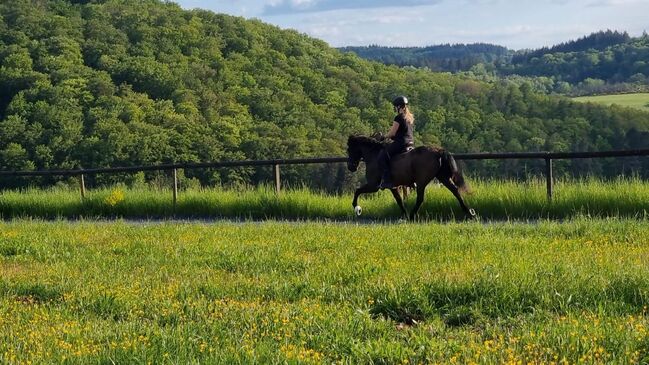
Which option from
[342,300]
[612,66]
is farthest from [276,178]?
[612,66]

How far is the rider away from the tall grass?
3.12 feet

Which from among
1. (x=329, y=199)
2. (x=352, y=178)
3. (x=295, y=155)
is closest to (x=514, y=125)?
Answer: (x=295, y=155)

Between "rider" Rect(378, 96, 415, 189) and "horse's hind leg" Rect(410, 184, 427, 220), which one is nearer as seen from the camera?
"horse's hind leg" Rect(410, 184, 427, 220)

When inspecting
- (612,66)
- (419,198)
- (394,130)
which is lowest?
(419,198)

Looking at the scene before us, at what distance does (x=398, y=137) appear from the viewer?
1595cm

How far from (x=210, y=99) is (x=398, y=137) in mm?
62397

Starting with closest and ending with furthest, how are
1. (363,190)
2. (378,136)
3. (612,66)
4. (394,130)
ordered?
(394,130), (363,190), (378,136), (612,66)

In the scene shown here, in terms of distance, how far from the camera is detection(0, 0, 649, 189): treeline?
57844 mm

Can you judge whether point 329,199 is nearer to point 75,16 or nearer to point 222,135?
point 222,135

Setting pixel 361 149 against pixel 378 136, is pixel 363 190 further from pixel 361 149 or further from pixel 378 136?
pixel 378 136

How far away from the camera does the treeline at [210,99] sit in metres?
57.8

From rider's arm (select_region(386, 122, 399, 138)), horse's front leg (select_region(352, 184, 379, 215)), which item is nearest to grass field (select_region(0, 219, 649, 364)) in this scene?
rider's arm (select_region(386, 122, 399, 138))

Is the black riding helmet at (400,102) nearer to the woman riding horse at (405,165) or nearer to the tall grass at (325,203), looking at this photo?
the woman riding horse at (405,165)

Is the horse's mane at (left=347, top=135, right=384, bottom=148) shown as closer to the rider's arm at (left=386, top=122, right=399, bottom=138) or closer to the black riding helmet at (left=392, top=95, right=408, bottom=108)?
the rider's arm at (left=386, top=122, right=399, bottom=138)
